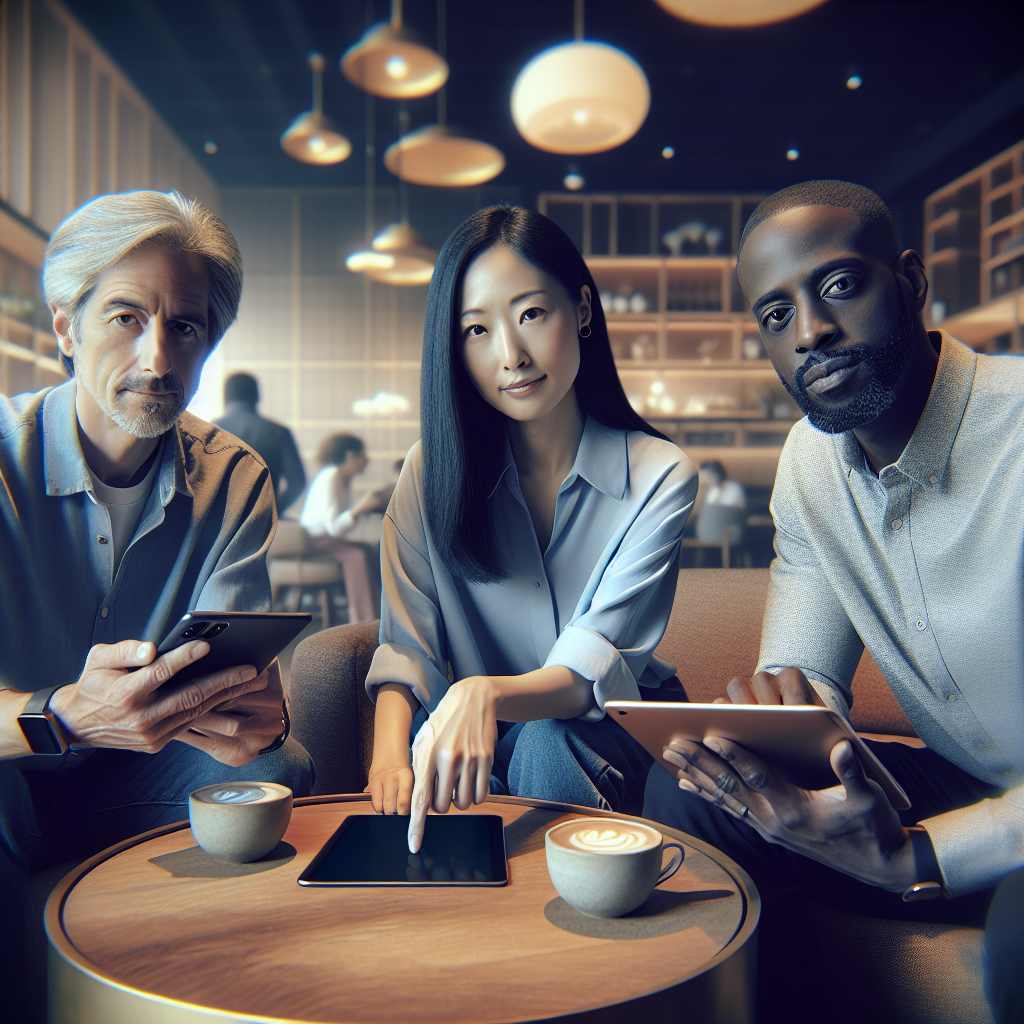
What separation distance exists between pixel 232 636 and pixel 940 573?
3.29 feet

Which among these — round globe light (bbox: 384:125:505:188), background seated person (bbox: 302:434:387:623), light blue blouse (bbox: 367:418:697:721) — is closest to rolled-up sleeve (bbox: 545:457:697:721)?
light blue blouse (bbox: 367:418:697:721)

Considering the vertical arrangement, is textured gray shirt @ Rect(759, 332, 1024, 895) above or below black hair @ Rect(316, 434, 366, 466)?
below

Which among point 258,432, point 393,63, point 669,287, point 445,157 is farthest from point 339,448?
point 669,287

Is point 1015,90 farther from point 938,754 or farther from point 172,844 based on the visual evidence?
point 172,844

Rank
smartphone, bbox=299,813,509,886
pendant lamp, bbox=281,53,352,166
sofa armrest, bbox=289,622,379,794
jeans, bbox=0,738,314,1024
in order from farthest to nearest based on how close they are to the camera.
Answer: pendant lamp, bbox=281,53,352,166
sofa armrest, bbox=289,622,379,794
jeans, bbox=0,738,314,1024
smartphone, bbox=299,813,509,886

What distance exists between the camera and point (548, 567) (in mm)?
1553

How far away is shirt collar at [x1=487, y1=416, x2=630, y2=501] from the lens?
1.51 metres

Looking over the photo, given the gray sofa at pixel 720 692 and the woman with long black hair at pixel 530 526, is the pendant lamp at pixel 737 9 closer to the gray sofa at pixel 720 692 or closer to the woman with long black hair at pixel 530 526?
the woman with long black hair at pixel 530 526

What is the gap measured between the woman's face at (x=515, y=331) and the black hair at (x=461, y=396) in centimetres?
2

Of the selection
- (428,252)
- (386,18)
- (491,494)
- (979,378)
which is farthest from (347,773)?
(386,18)

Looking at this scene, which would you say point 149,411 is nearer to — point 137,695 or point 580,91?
point 137,695

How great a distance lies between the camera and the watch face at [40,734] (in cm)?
111

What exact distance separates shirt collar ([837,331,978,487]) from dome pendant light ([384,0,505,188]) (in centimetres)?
373

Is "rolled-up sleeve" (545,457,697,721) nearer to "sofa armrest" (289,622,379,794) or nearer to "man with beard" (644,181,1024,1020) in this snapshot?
"man with beard" (644,181,1024,1020)
